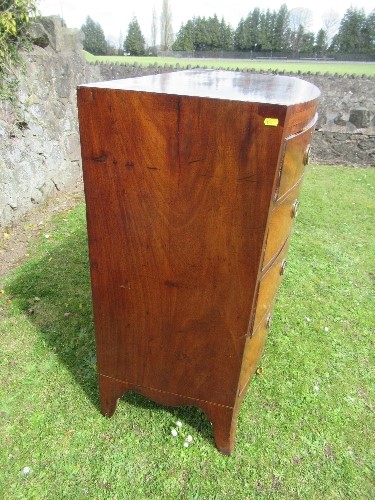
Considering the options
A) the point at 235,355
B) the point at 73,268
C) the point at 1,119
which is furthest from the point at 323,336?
the point at 1,119

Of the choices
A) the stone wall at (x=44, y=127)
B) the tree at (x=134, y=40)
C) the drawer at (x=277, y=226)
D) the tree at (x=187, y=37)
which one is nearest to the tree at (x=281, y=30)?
the tree at (x=187, y=37)

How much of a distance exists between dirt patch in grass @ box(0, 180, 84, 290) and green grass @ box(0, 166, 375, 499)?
0.25 meters

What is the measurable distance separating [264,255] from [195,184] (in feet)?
1.42

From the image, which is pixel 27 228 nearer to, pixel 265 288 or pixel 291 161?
pixel 265 288

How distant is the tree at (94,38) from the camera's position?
4406 cm

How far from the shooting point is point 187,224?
1.59m

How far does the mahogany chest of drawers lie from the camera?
1.38m

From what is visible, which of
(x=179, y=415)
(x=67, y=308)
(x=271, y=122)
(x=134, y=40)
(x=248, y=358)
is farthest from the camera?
(x=134, y=40)

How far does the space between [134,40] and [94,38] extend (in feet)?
16.6

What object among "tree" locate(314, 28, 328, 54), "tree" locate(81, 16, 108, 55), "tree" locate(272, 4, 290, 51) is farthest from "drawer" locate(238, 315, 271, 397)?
"tree" locate(272, 4, 290, 51)

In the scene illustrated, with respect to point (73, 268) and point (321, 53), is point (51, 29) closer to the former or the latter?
point (73, 268)

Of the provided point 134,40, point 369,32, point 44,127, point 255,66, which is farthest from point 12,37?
point 369,32

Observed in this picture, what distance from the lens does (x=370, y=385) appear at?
2.64m

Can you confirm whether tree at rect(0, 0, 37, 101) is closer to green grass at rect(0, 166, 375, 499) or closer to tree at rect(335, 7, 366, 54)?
green grass at rect(0, 166, 375, 499)
